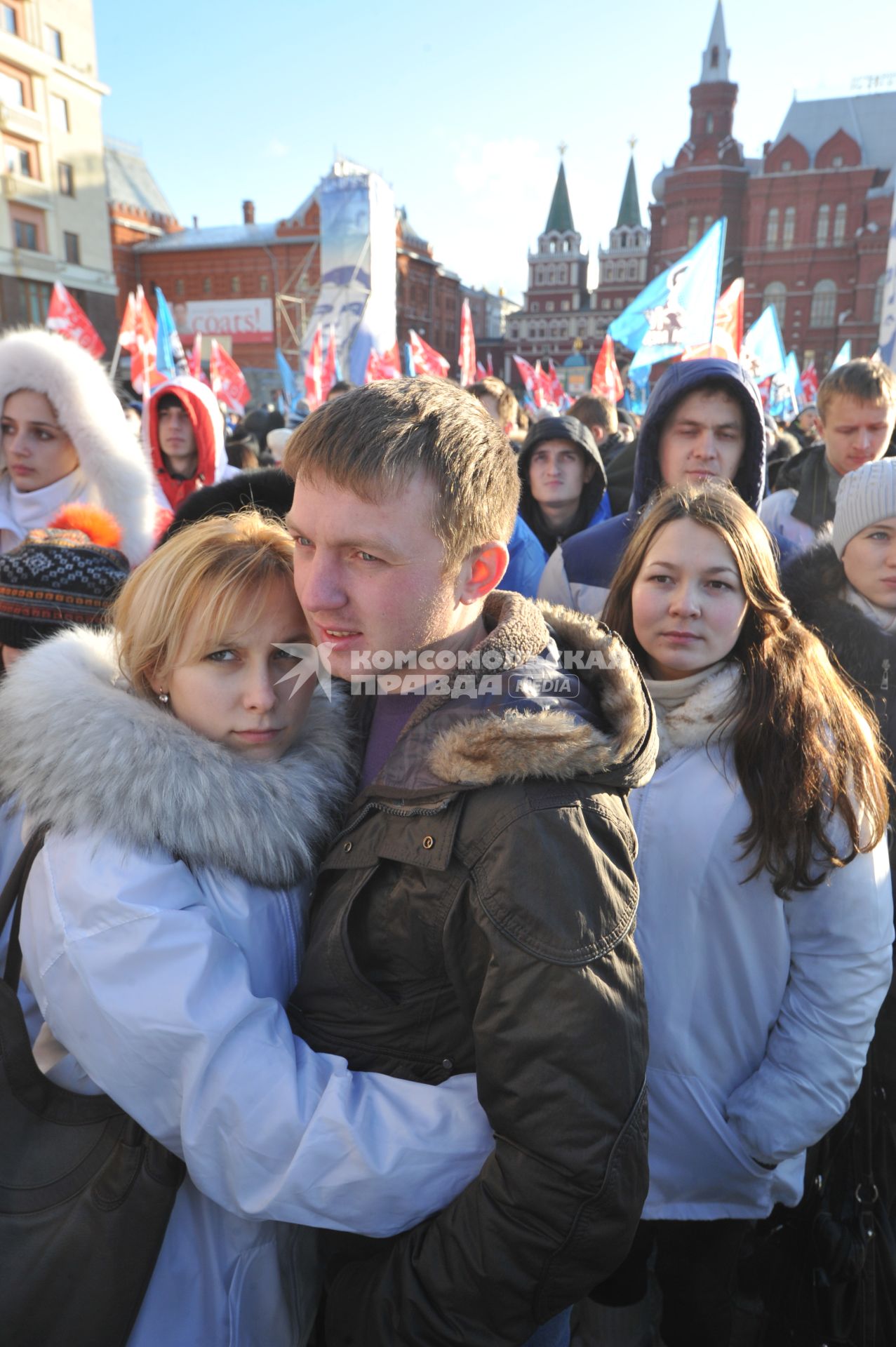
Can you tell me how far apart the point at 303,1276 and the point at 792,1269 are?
1277 millimetres

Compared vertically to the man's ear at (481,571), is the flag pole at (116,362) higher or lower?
higher

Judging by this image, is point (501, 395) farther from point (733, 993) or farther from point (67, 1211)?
point (67, 1211)

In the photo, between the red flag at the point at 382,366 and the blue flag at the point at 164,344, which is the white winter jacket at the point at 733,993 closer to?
the red flag at the point at 382,366

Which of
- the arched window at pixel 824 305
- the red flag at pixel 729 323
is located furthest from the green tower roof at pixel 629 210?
the red flag at pixel 729 323

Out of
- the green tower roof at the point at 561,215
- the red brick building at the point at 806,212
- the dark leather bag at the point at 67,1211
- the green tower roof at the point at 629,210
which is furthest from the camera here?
the green tower roof at the point at 561,215

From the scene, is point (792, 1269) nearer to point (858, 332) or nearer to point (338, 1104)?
point (338, 1104)

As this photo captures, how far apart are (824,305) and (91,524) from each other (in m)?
53.6

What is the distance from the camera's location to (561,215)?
68.4 m

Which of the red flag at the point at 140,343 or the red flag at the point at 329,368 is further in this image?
the red flag at the point at 329,368

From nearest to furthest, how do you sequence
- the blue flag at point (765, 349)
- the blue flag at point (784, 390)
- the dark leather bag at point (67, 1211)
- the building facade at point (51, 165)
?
the dark leather bag at point (67, 1211), the blue flag at point (765, 349), the blue flag at point (784, 390), the building facade at point (51, 165)

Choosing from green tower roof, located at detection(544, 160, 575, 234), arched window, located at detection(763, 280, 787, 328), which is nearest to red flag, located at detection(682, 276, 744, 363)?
arched window, located at detection(763, 280, 787, 328)

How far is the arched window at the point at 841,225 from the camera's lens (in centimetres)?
4584

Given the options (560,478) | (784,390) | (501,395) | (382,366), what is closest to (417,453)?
(560,478)

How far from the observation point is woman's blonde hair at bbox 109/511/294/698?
133 centimetres
